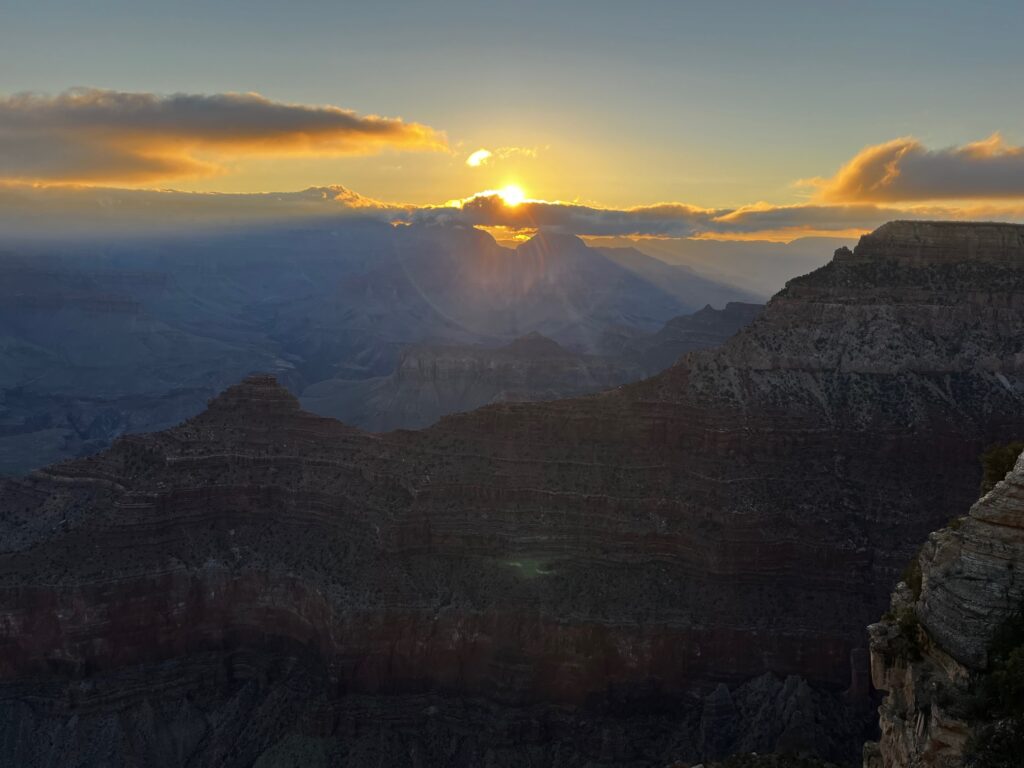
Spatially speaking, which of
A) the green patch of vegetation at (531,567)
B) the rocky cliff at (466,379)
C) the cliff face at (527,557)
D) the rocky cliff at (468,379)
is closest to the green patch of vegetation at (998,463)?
the cliff face at (527,557)

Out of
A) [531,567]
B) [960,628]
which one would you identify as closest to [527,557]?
[531,567]

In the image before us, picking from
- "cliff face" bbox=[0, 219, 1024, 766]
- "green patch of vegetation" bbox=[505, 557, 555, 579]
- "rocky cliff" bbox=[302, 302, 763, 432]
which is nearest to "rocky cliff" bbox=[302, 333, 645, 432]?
"rocky cliff" bbox=[302, 302, 763, 432]

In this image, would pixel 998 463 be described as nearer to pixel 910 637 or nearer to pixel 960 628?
pixel 910 637

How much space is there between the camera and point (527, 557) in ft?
195

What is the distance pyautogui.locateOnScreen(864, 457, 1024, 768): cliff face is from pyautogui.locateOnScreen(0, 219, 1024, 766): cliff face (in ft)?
94.5

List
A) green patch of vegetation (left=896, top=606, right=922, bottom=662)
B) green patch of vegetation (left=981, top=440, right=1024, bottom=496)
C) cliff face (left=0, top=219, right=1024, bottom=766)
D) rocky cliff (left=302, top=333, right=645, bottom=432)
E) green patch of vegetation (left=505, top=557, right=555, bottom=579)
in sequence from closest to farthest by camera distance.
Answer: green patch of vegetation (left=896, top=606, right=922, bottom=662) → green patch of vegetation (left=981, top=440, right=1024, bottom=496) → cliff face (left=0, top=219, right=1024, bottom=766) → green patch of vegetation (left=505, top=557, right=555, bottom=579) → rocky cliff (left=302, top=333, right=645, bottom=432)

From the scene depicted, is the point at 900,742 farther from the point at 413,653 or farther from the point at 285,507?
the point at 285,507

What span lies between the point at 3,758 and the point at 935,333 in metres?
75.9

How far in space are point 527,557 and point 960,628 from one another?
1597 inches

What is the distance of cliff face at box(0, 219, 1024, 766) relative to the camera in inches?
2157

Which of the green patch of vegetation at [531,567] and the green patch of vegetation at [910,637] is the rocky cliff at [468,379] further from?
the green patch of vegetation at [910,637]

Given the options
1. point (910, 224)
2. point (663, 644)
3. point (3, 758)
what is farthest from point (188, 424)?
point (910, 224)

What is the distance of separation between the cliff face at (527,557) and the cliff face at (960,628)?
28.8m

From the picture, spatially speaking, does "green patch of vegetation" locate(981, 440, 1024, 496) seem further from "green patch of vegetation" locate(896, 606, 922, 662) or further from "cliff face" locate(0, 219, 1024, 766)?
"cliff face" locate(0, 219, 1024, 766)
